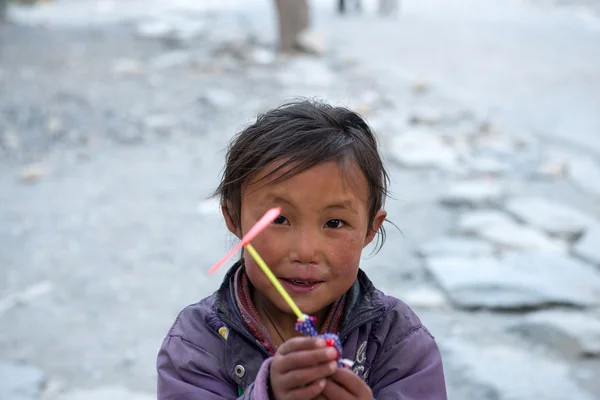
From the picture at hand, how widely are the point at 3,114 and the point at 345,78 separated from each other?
131 inches

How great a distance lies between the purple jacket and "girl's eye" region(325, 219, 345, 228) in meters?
0.17

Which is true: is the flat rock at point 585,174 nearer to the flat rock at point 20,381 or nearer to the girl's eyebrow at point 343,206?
the flat rock at point 20,381

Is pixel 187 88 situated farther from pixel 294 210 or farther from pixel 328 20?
pixel 294 210

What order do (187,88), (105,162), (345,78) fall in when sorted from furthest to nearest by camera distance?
(345,78) → (187,88) → (105,162)

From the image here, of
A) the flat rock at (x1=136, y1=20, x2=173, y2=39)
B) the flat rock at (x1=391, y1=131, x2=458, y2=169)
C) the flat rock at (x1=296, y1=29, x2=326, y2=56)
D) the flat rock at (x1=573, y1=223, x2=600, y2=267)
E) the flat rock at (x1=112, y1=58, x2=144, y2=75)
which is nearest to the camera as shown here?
the flat rock at (x1=573, y1=223, x2=600, y2=267)

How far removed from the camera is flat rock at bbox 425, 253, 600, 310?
3.29 metres

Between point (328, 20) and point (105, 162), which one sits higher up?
point (105, 162)

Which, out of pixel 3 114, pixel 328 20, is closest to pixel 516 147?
pixel 3 114

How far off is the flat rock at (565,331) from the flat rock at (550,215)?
1.02 m

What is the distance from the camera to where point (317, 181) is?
1.31 m

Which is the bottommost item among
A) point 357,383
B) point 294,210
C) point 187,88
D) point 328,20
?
point 328,20

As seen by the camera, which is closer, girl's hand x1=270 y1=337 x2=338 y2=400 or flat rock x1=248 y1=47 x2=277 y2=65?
girl's hand x1=270 y1=337 x2=338 y2=400

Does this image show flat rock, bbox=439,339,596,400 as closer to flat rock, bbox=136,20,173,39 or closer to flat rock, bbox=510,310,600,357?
flat rock, bbox=510,310,600,357

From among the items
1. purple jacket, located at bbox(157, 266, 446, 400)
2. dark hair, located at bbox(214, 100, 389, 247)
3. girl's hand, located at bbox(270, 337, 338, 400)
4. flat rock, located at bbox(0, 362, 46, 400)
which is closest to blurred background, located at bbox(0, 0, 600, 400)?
flat rock, located at bbox(0, 362, 46, 400)
